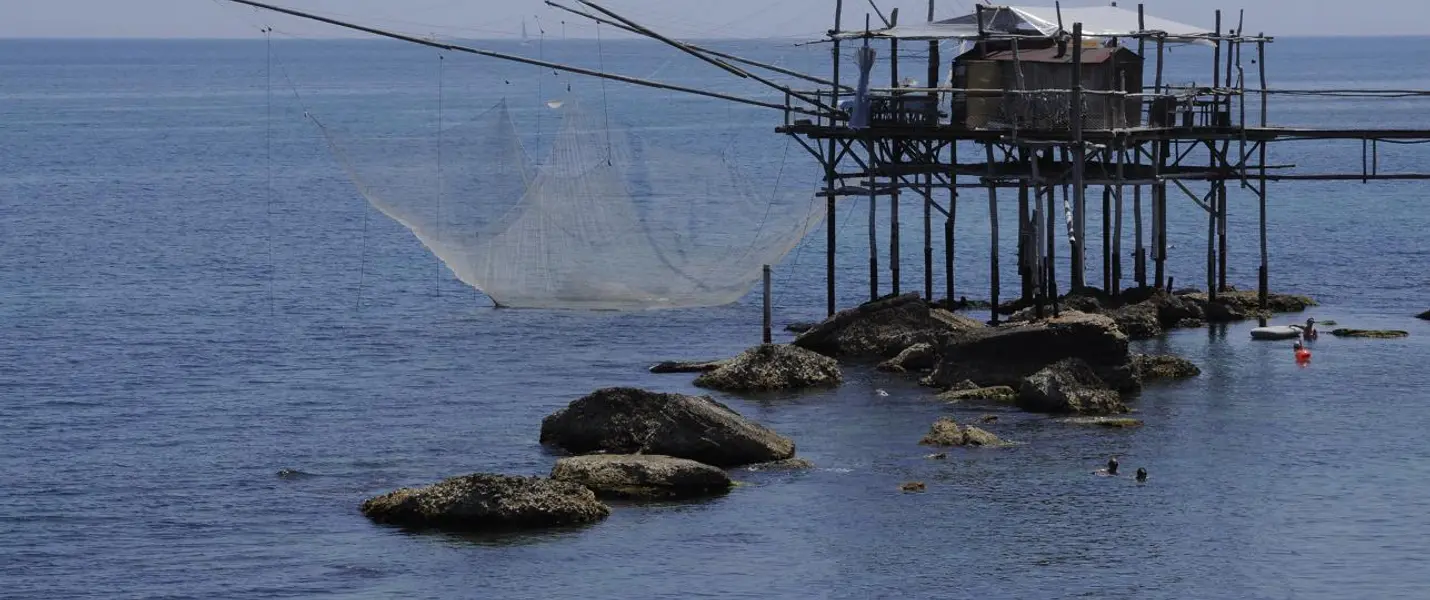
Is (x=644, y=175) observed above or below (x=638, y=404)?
above

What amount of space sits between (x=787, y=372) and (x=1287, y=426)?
428 inches

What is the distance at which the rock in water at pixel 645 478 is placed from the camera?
37812 millimetres

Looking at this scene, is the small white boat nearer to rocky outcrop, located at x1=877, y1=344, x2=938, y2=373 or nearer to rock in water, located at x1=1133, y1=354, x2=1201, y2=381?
rock in water, located at x1=1133, y1=354, x2=1201, y2=381

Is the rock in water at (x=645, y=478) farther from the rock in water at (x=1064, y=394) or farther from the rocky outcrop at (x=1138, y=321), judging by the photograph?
the rocky outcrop at (x=1138, y=321)

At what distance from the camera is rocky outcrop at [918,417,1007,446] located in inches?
1651

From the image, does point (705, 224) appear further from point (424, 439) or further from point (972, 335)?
point (424, 439)

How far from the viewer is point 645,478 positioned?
125 feet

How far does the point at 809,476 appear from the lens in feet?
129

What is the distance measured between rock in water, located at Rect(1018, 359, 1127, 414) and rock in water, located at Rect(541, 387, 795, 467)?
6.40m

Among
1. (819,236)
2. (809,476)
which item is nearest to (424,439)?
(809,476)

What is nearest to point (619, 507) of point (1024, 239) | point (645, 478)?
point (645, 478)

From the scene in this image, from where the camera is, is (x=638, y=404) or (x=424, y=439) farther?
(x=424, y=439)

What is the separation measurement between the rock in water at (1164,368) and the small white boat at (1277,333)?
5.33m

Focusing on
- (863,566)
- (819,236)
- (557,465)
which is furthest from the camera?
(819,236)
